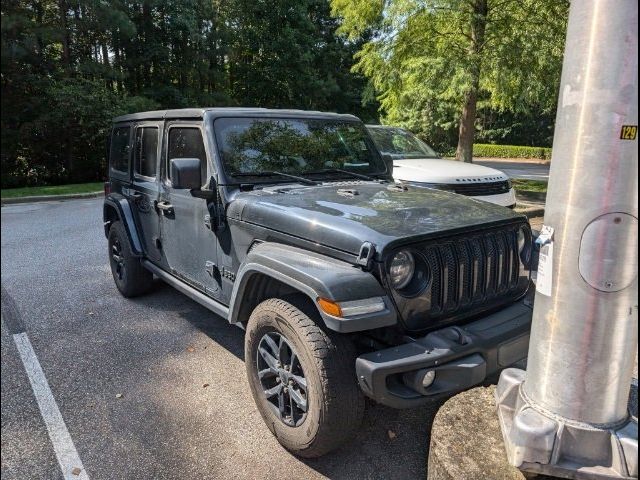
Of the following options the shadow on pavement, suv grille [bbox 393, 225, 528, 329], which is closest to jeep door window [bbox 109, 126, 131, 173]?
the shadow on pavement

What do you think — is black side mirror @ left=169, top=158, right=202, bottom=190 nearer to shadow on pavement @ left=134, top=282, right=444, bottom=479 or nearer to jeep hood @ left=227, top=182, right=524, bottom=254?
jeep hood @ left=227, top=182, right=524, bottom=254

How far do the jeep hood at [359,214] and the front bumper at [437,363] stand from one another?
538 mm

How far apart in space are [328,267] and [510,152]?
3411 centimetres

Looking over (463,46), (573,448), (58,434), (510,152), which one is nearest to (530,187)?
(463,46)

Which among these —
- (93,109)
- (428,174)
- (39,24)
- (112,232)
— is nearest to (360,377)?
(39,24)

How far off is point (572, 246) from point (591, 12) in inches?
31.5

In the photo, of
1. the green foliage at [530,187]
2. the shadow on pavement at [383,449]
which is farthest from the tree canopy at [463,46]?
the shadow on pavement at [383,449]

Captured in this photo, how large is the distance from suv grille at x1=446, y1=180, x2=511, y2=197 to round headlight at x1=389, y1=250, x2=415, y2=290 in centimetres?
530

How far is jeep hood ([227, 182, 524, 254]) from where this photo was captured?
2650mm

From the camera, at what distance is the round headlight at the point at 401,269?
2.56 metres

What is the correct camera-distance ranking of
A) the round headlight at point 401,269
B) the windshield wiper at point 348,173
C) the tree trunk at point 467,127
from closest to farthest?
the round headlight at point 401,269, the windshield wiper at point 348,173, the tree trunk at point 467,127

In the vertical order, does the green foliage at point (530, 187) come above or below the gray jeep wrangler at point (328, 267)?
below

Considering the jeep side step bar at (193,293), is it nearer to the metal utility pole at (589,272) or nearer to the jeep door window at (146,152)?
the jeep door window at (146,152)

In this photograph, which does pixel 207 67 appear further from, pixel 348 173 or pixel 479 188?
pixel 348 173
